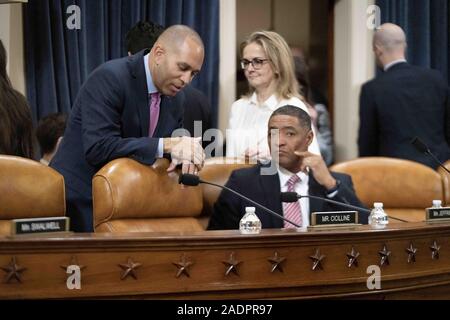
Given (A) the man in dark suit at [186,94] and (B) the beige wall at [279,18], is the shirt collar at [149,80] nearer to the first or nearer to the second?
(A) the man in dark suit at [186,94]

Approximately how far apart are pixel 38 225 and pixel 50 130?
1.83m

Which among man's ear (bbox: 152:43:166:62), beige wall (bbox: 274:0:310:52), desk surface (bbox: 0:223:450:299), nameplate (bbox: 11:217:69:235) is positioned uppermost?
beige wall (bbox: 274:0:310:52)

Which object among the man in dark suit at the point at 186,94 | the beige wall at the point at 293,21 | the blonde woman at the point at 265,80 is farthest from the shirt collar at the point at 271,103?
the beige wall at the point at 293,21

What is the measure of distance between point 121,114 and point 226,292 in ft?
3.34

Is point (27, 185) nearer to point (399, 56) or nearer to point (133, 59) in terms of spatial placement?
point (133, 59)

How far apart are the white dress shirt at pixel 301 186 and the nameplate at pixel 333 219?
1.72 ft

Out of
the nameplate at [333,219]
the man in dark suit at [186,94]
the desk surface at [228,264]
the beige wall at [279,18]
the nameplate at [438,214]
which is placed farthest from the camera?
the beige wall at [279,18]

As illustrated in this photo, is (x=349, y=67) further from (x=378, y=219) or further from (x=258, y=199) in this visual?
(x=378, y=219)

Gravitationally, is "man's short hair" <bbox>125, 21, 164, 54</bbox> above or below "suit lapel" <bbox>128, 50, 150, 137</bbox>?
above

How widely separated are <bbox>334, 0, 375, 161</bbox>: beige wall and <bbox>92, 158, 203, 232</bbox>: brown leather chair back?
8.86 feet

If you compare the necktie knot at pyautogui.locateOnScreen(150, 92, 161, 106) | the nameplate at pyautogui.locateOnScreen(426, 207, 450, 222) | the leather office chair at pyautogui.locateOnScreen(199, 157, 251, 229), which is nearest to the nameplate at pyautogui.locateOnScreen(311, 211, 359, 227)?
the nameplate at pyautogui.locateOnScreen(426, 207, 450, 222)

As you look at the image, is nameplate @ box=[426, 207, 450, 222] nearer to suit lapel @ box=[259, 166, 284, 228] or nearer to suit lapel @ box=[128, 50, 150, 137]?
suit lapel @ box=[259, 166, 284, 228]

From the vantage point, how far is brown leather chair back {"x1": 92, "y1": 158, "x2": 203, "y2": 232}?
9.98 feet

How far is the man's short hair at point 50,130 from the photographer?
424 cm
